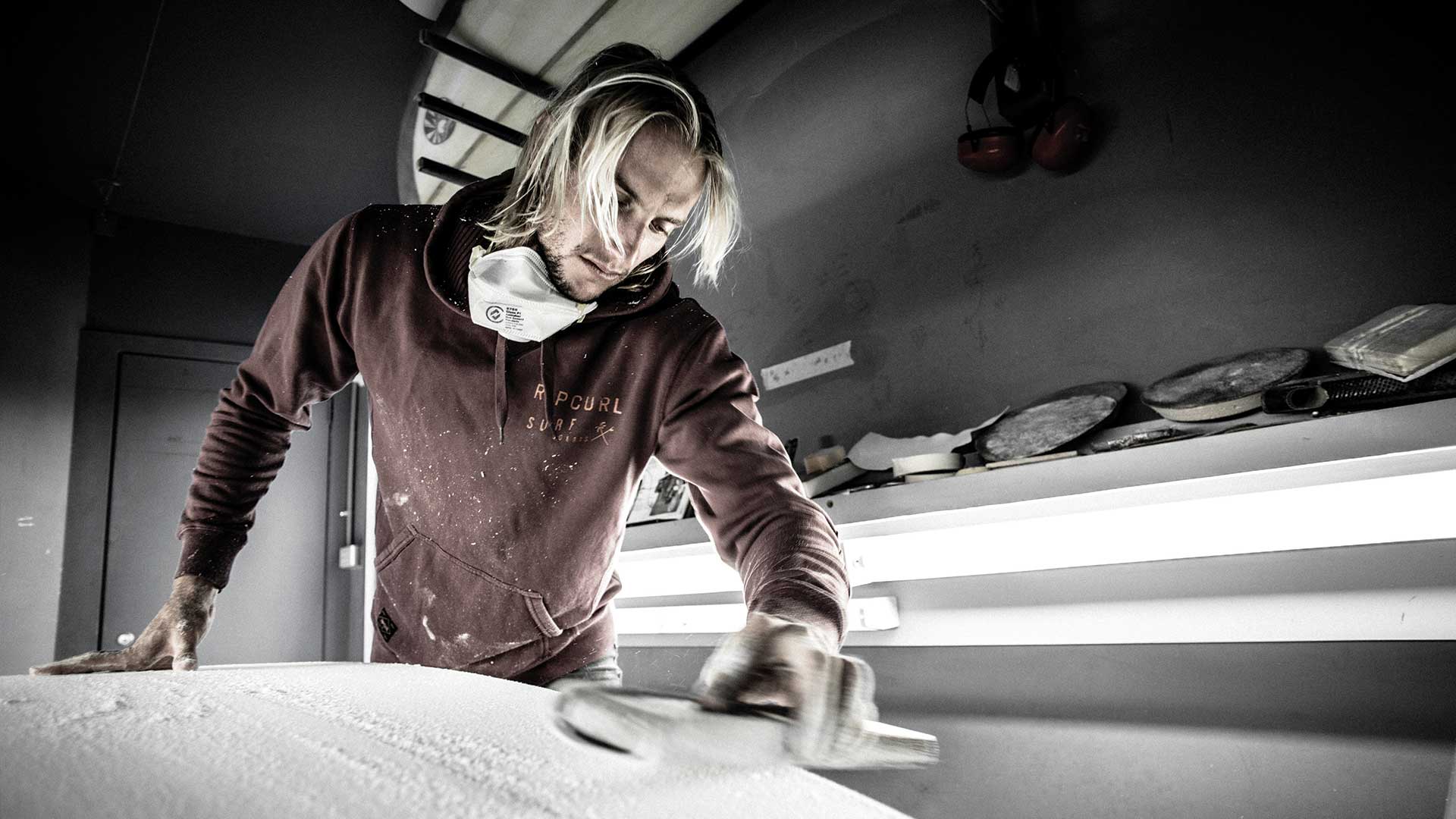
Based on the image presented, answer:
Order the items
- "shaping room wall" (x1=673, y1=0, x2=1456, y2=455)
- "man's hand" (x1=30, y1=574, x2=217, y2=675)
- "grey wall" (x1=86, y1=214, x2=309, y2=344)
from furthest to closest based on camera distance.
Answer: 1. "grey wall" (x1=86, y1=214, x2=309, y2=344)
2. "shaping room wall" (x1=673, y1=0, x2=1456, y2=455)
3. "man's hand" (x1=30, y1=574, x2=217, y2=675)

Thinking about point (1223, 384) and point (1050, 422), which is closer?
point (1223, 384)

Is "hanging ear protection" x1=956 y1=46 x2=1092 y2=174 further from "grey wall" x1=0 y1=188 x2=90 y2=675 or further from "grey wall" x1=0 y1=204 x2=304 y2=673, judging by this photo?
"grey wall" x1=0 y1=188 x2=90 y2=675

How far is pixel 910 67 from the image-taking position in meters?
2.09

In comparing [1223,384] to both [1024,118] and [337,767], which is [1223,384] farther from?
[337,767]

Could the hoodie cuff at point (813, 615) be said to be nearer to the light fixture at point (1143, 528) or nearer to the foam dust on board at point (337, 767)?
the foam dust on board at point (337, 767)

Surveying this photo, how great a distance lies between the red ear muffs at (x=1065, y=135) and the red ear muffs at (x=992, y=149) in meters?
0.07

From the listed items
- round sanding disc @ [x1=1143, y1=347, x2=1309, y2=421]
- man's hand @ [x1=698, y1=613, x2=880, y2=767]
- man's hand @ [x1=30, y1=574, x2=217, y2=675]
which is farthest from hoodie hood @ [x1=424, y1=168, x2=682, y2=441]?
round sanding disc @ [x1=1143, y1=347, x2=1309, y2=421]

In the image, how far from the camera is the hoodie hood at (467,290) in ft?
3.67

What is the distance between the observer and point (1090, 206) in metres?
1.67

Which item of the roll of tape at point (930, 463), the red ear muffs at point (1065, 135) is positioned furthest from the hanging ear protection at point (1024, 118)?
the roll of tape at point (930, 463)

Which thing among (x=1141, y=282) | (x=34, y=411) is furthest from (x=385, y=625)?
(x=34, y=411)

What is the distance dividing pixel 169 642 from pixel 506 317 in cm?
62

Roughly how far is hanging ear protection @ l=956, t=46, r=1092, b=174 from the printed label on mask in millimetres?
1211

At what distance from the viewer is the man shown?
1.08 metres
